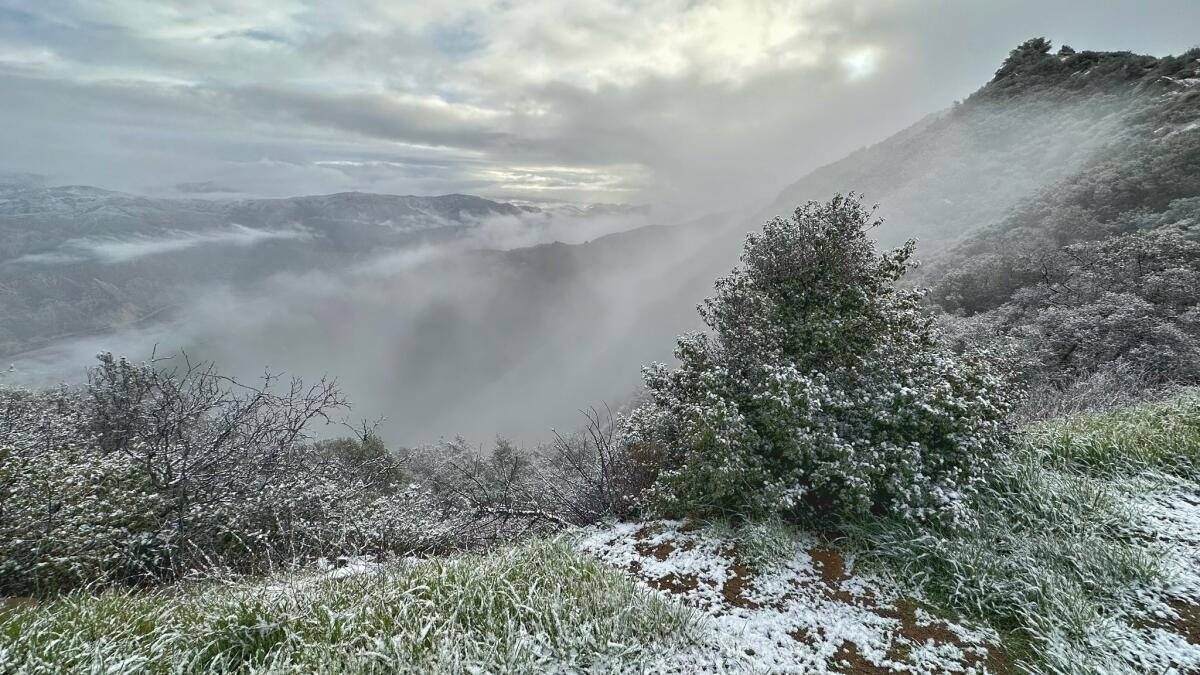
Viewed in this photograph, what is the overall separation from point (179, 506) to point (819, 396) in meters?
9.42

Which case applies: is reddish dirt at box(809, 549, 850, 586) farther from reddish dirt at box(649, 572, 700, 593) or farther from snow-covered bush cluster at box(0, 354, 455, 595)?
snow-covered bush cluster at box(0, 354, 455, 595)

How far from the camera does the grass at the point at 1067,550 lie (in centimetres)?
402

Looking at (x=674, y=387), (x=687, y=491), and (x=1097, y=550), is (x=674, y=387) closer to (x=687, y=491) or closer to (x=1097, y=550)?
(x=687, y=491)

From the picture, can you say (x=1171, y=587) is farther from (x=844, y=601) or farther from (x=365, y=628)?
(x=365, y=628)

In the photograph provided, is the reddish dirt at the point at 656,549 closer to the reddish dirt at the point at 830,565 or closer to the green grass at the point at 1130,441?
the reddish dirt at the point at 830,565

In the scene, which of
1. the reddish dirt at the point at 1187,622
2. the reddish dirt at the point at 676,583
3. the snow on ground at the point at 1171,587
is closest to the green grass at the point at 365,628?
the reddish dirt at the point at 676,583

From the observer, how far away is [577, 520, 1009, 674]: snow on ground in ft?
13.0

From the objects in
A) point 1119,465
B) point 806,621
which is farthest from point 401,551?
point 1119,465

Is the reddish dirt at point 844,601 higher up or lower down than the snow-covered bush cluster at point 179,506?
higher up

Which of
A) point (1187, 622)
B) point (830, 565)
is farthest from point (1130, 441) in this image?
point (830, 565)

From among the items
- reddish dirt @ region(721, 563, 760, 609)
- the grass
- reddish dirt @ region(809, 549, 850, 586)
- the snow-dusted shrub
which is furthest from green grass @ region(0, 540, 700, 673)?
the grass

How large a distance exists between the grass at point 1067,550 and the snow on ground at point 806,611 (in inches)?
15.9

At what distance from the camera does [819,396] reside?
19.9ft

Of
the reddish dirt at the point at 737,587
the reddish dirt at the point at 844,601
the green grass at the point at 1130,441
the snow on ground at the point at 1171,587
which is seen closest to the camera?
the snow on ground at the point at 1171,587
